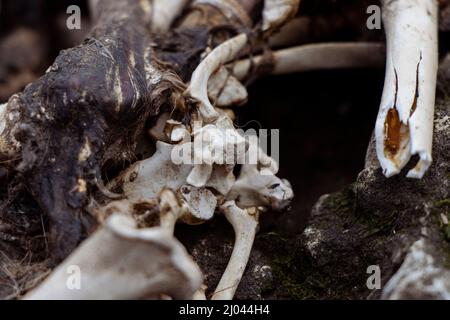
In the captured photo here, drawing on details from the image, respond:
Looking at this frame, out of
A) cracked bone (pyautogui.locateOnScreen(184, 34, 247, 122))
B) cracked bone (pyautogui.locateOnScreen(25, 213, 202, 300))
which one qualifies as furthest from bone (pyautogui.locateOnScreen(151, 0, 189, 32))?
cracked bone (pyautogui.locateOnScreen(25, 213, 202, 300))

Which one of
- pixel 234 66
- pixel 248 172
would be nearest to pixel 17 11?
pixel 234 66

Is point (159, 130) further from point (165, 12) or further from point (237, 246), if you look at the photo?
point (165, 12)

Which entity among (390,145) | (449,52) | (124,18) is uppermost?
(124,18)

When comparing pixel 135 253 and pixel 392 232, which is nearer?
pixel 135 253

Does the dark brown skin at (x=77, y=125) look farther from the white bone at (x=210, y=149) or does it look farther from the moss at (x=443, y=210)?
the moss at (x=443, y=210)

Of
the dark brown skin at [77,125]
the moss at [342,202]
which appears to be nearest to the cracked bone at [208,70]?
the dark brown skin at [77,125]

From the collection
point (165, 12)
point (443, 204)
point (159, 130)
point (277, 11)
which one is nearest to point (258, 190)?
point (159, 130)

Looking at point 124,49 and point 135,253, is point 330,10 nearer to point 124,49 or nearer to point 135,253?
point 124,49
